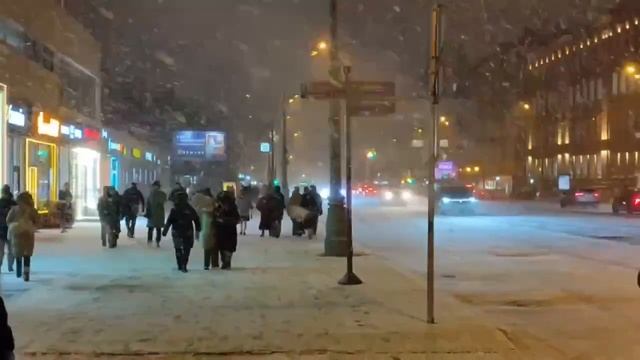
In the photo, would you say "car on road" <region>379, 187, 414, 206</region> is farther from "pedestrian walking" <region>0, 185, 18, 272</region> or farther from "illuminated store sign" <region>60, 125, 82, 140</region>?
"pedestrian walking" <region>0, 185, 18, 272</region>

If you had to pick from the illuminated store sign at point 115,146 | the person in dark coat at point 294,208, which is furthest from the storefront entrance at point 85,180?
the person in dark coat at point 294,208

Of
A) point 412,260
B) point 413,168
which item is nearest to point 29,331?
point 412,260

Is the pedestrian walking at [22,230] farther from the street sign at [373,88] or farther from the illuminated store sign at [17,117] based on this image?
the illuminated store sign at [17,117]

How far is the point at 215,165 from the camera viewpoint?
2869 inches

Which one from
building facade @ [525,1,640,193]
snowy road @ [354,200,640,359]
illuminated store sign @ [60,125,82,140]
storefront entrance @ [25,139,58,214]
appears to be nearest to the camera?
snowy road @ [354,200,640,359]

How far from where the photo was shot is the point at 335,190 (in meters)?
19.5

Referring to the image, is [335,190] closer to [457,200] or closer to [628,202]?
[457,200]

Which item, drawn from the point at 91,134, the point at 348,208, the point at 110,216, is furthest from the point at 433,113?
the point at 91,134

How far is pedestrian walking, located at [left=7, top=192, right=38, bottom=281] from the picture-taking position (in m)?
14.6

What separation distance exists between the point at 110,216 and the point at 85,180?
18.7 metres

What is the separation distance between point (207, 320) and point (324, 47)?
37.5ft

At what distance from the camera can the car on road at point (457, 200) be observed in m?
47.3

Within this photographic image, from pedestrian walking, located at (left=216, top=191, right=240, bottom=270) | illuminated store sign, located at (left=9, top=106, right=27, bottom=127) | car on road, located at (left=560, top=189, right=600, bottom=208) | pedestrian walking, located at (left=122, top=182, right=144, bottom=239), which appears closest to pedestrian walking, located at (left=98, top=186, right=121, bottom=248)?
pedestrian walking, located at (left=122, top=182, right=144, bottom=239)

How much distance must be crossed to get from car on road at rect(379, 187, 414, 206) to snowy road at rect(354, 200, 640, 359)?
43.3 meters
